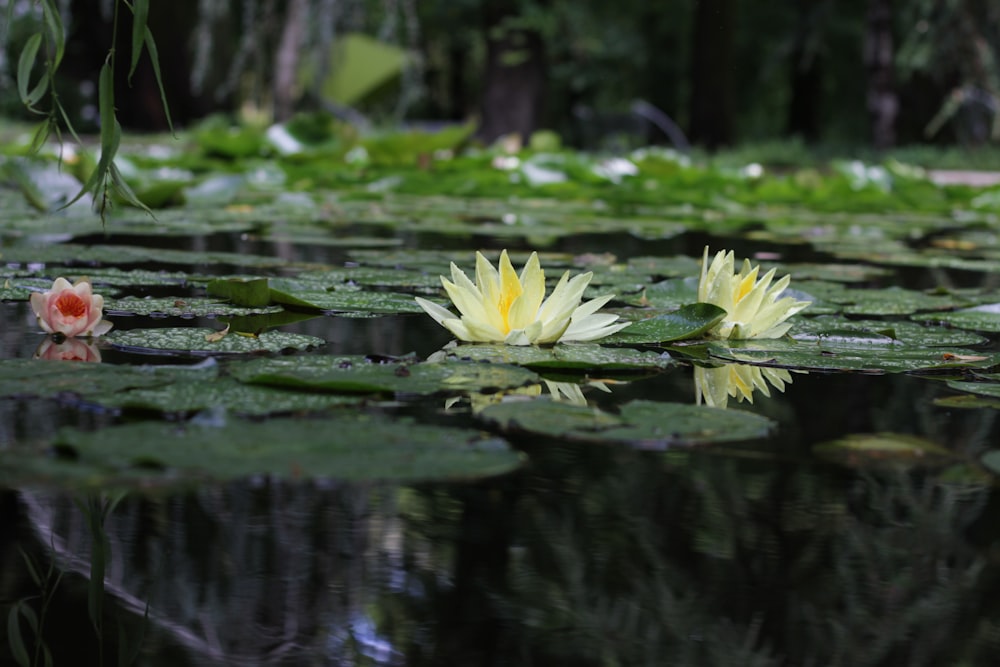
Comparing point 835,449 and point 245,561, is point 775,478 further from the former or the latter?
point 245,561

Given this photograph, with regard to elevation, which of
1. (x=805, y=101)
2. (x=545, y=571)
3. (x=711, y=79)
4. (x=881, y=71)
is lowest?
(x=545, y=571)

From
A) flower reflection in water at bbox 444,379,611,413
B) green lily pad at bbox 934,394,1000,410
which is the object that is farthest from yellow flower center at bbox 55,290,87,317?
green lily pad at bbox 934,394,1000,410

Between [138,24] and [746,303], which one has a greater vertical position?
[138,24]

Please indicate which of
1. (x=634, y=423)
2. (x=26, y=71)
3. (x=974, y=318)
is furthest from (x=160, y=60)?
(x=634, y=423)

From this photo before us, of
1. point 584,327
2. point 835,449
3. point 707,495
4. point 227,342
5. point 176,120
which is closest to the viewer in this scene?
point 707,495

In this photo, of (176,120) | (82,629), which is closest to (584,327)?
(82,629)

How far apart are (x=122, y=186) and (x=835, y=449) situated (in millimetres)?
722

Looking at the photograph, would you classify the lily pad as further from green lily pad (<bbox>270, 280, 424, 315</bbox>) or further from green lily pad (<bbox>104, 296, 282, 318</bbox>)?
green lily pad (<bbox>104, 296, 282, 318</bbox>)

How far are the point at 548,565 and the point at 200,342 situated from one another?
80 centimetres

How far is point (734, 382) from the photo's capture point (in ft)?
4.61

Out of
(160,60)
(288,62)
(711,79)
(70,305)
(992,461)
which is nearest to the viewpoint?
(992,461)

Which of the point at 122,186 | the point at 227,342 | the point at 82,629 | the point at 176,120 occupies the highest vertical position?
the point at 176,120

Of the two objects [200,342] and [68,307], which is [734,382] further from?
[68,307]

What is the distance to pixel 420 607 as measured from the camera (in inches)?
27.8
